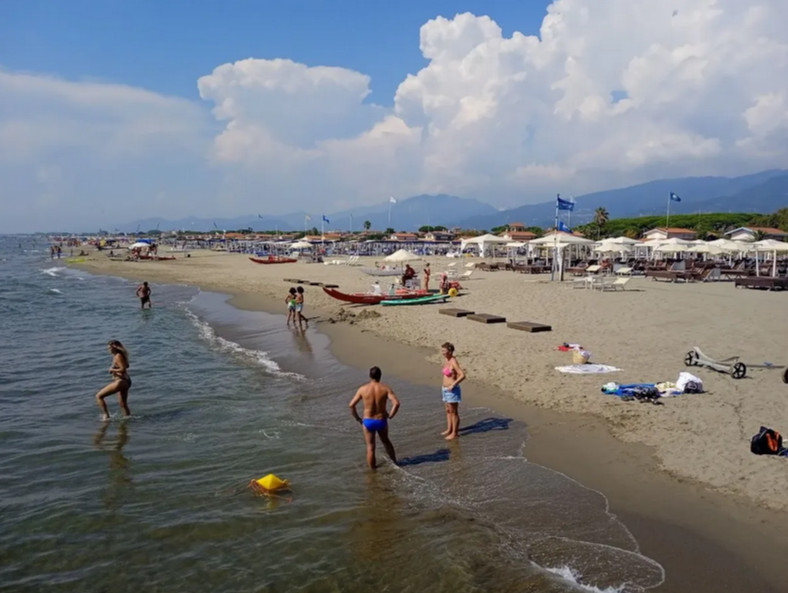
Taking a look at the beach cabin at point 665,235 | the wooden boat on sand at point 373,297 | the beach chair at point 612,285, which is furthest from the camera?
the beach cabin at point 665,235

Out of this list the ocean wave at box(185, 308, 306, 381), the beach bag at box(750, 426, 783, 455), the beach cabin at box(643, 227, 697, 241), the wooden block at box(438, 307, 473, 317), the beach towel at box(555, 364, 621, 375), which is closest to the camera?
the beach bag at box(750, 426, 783, 455)

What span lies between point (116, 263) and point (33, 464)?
190 ft

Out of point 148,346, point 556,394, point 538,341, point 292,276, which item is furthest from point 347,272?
point 556,394

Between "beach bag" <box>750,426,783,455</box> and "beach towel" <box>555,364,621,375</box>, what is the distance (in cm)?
388

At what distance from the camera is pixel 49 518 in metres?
6.11

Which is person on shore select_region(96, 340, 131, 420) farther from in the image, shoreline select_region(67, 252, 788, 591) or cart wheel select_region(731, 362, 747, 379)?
cart wheel select_region(731, 362, 747, 379)

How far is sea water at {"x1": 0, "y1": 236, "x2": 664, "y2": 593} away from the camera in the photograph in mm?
4996

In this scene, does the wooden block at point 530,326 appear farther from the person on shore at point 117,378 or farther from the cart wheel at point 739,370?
the person on shore at point 117,378

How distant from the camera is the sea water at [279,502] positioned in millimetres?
4996

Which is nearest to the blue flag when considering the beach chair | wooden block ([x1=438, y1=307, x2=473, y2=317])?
A: the beach chair

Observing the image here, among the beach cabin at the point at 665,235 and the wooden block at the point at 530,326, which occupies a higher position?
the beach cabin at the point at 665,235

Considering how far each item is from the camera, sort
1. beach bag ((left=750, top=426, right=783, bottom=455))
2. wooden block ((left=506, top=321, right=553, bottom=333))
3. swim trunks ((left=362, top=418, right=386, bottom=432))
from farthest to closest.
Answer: wooden block ((left=506, top=321, right=553, bottom=333))
swim trunks ((left=362, top=418, right=386, bottom=432))
beach bag ((left=750, top=426, right=783, bottom=455))

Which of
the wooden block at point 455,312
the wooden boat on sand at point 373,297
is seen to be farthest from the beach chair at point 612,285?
the wooden block at point 455,312

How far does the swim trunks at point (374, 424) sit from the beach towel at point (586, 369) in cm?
485
